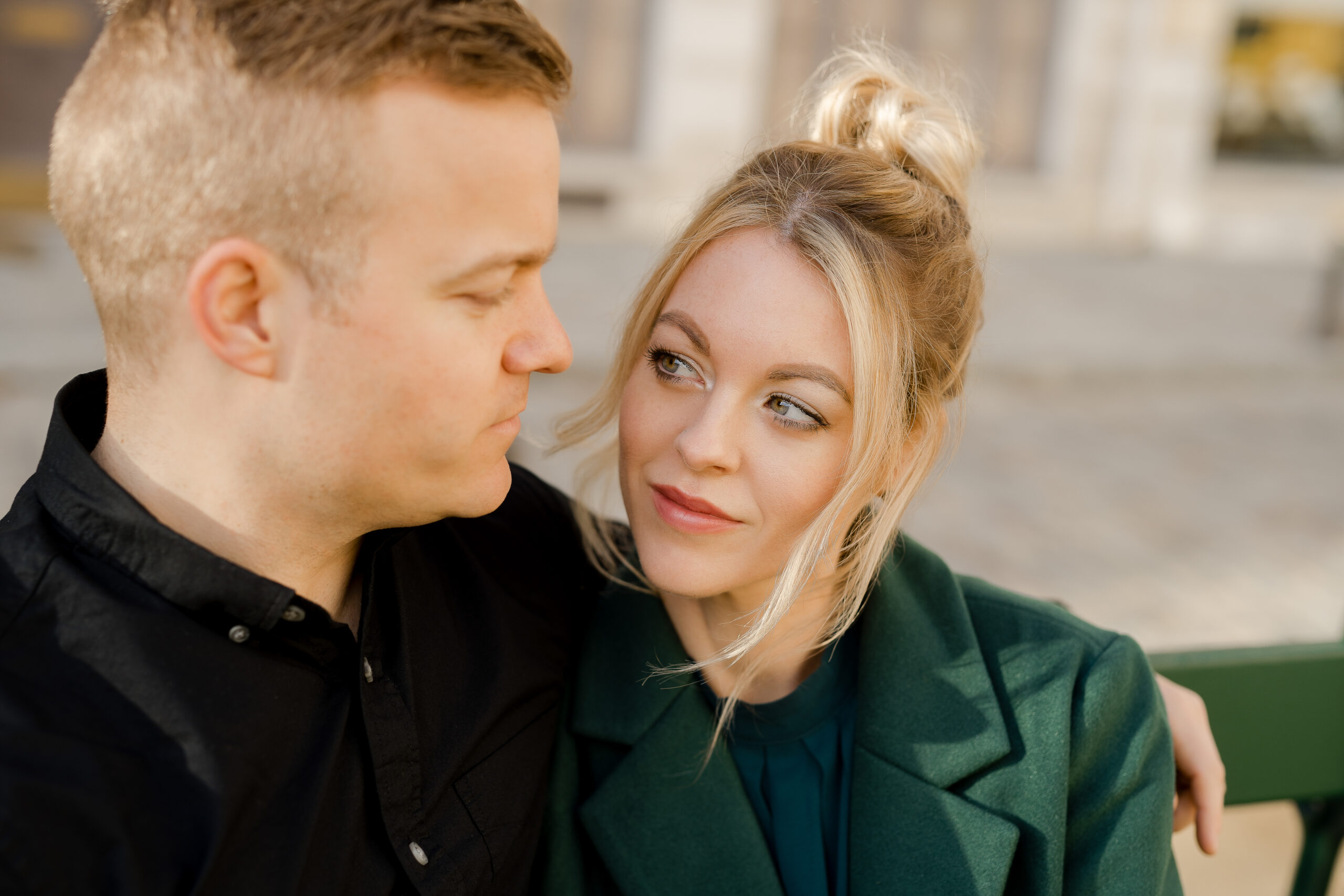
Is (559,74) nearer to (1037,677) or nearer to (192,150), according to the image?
(192,150)

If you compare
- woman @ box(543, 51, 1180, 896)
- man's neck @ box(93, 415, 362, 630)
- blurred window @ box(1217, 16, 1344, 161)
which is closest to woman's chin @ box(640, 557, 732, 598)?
woman @ box(543, 51, 1180, 896)

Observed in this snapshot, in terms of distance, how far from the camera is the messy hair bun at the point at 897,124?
2152 millimetres

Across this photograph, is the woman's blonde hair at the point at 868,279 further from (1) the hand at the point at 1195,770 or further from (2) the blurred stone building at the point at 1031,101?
(2) the blurred stone building at the point at 1031,101

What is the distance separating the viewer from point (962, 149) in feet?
7.25

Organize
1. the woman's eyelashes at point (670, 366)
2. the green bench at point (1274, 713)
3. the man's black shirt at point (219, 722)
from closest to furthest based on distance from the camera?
the man's black shirt at point (219, 722) → the woman's eyelashes at point (670, 366) → the green bench at point (1274, 713)

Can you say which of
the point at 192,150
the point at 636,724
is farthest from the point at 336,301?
the point at 636,724

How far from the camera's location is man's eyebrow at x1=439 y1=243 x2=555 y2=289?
1487 millimetres

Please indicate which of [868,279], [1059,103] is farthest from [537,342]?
[1059,103]

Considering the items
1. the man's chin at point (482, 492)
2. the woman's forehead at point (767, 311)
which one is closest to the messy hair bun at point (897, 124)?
the woman's forehead at point (767, 311)

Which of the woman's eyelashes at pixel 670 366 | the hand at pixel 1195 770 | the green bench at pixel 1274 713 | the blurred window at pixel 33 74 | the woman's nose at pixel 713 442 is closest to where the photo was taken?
the woman's nose at pixel 713 442

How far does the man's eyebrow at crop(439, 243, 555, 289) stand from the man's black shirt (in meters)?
0.44

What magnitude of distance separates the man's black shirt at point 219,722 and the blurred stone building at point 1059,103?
989 centimetres

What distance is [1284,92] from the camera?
1514 centimetres

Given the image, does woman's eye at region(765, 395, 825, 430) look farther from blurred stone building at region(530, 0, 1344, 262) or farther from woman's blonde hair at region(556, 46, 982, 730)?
blurred stone building at region(530, 0, 1344, 262)
